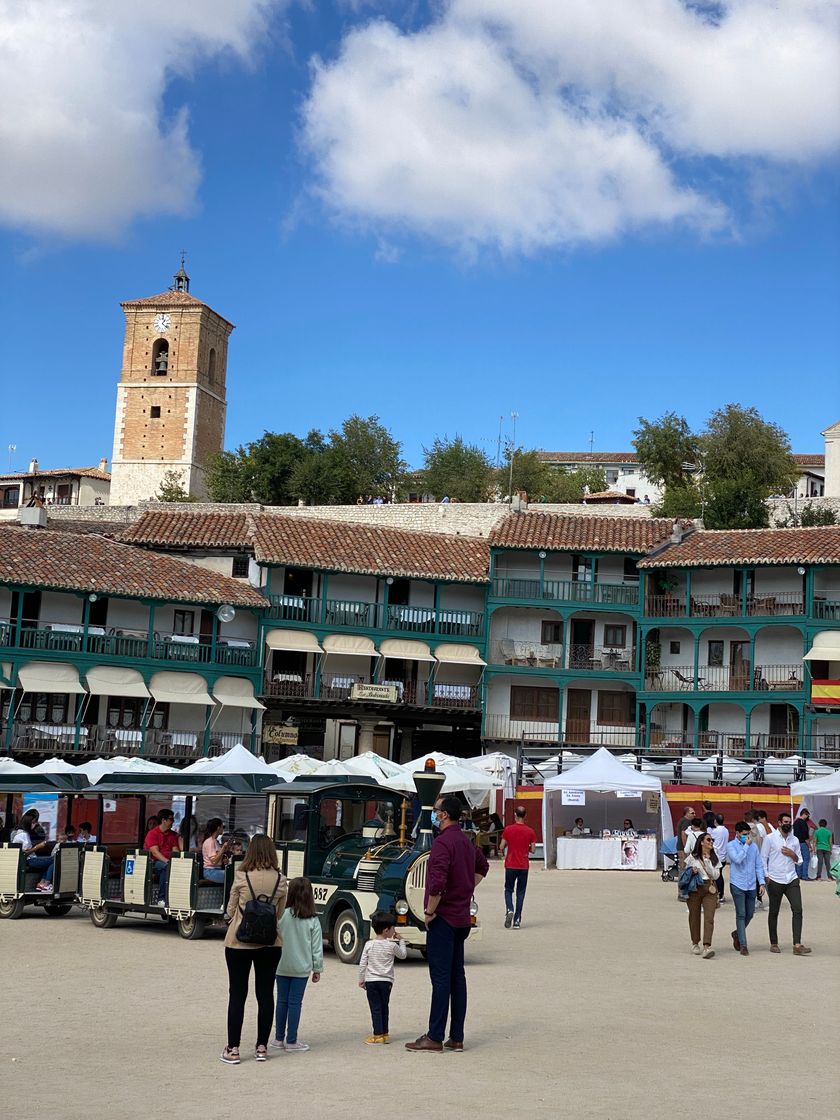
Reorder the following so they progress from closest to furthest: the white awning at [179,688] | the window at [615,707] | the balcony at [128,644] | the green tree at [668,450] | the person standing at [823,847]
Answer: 1. the person standing at [823,847]
2. the balcony at [128,644]
3. the white awning at [179,688]
4. the window at [615,707]
5. the green tree at [668,450]

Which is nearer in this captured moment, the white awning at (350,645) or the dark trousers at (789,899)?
the dark trousers at (789,899)

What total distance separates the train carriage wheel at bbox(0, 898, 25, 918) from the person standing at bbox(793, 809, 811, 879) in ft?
49.9

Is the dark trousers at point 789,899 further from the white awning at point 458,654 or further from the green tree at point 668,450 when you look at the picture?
the green tree at point 668,450

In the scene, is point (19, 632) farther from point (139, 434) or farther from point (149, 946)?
point (139, 434)

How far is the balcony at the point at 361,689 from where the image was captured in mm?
50625

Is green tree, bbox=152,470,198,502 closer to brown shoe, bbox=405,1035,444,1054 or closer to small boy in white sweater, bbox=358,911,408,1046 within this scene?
small boy in white sweater, bbox=358,911,408,1046

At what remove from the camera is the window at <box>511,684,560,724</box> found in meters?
53.2

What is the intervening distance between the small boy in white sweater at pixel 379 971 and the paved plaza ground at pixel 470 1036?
0.67 feet

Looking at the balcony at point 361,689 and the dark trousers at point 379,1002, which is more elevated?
the balcony at point 361,689

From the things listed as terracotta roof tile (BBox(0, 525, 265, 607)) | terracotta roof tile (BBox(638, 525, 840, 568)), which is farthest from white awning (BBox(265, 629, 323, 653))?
terracotta roof tile (BBox(638, 525, 840, 568))

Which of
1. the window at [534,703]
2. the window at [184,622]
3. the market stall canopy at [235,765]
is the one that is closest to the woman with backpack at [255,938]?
the market stall canopy at [235,765]

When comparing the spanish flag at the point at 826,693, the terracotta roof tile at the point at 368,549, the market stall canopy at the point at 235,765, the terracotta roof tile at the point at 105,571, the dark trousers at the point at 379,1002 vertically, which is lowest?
the dark trousers at the point at 379,1002

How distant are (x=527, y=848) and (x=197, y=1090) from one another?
1162 centimetres

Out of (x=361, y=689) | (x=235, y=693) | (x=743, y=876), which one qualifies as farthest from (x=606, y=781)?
(x=235, y=693)
